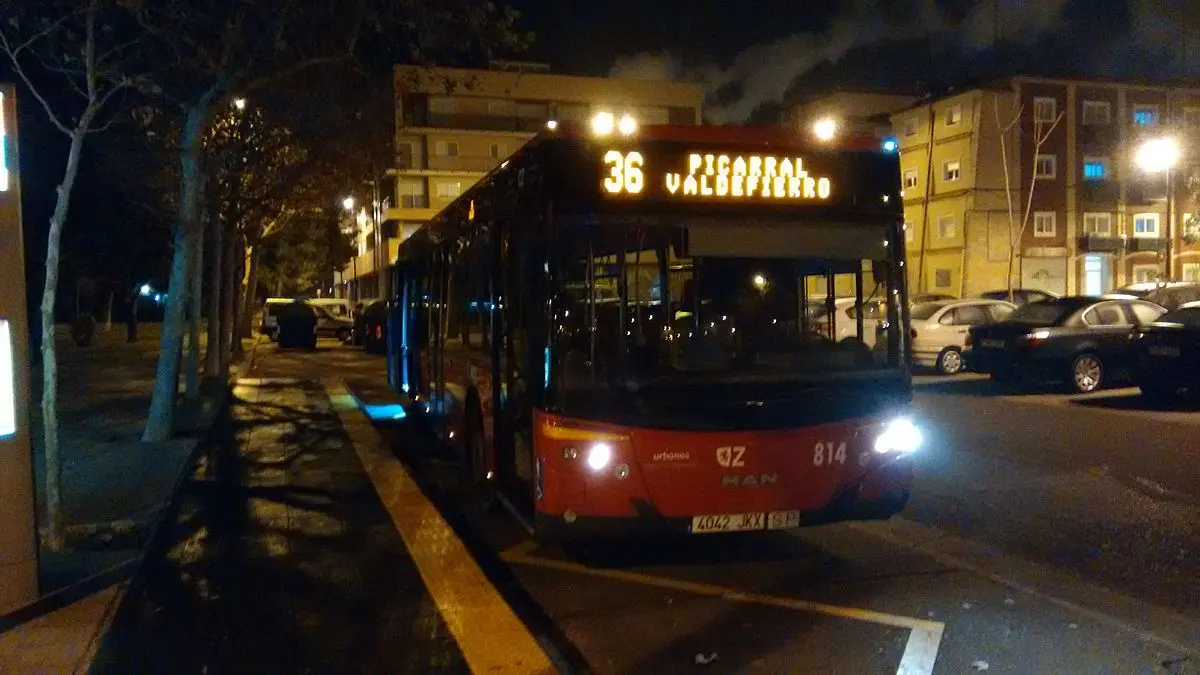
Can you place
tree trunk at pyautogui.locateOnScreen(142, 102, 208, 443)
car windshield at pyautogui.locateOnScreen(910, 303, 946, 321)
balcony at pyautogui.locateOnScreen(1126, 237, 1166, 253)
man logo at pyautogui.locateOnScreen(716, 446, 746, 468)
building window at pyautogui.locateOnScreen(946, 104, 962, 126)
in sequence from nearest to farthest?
1. man logo at pyautogui.locateOnScreen(716, 446, 746, 468)
2. tree trunk at pyautogui.locateOnScreen(142, 102, 208, 443)
3. car windshield at pyautogui.locateOnScreen(910, 303, 946, 321)
4. building window at pyautogui.locateOnScreen(946, 104, 962, 126)
5. balcony at pyautogui.locateOnScreen(1126, 237, 1166, 253)

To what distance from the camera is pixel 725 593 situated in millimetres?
6883

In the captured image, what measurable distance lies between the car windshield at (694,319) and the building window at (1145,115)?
45.8 metres

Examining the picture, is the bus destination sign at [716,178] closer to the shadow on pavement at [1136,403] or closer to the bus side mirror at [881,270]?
the bus side mirror at [881,270]

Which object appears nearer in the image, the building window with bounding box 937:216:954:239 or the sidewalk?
the sidewalk

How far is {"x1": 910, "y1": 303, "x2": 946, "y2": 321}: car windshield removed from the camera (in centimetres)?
2178

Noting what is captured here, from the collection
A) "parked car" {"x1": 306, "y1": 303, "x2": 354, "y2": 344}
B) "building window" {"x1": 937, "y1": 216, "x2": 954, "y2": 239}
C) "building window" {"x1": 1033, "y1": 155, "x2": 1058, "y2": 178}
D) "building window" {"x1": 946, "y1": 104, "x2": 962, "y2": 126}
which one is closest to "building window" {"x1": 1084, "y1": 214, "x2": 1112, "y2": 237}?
"building window" {"x1": 1033, "y1": 155, "x2": 1058, "y2": 178}

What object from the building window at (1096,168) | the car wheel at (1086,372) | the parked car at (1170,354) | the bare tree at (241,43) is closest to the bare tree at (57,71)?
the bare tree at (241,43)

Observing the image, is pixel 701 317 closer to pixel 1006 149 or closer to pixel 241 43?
pixel 241 43

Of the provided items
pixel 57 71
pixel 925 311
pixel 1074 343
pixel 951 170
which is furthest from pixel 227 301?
pixel 951 170

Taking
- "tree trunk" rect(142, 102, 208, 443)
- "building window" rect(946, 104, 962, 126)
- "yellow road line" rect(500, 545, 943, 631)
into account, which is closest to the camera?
"yellow road line" rect(500, 545, 943, 631)

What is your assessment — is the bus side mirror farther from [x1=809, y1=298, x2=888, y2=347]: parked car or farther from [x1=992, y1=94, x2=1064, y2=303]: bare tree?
[x1=992, y1=94, x2=1064, y2=303]: bare tree

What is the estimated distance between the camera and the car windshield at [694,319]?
659 centimetres

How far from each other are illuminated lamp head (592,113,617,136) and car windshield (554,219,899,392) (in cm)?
67

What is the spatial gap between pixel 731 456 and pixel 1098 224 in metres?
46.1
